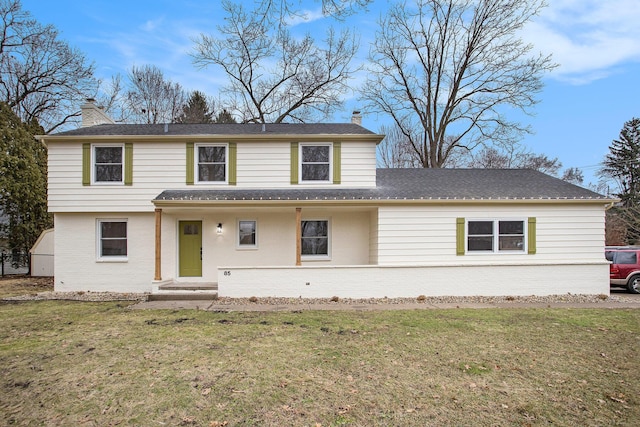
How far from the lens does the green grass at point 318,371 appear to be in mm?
3906

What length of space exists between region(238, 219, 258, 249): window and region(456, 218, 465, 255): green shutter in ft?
21.5

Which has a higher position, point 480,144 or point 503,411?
point 480,144

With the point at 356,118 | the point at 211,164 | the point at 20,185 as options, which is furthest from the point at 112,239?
the point at 356,118

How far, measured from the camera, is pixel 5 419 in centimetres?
380

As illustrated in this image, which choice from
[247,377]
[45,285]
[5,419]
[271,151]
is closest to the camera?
[5,419]

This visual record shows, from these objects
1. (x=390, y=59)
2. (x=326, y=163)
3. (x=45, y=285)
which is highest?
(x=390, y=59)

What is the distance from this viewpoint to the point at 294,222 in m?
12.9

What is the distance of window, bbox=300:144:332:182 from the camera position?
1302 cm

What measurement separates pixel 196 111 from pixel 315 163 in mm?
20194

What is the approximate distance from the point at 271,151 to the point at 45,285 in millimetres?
9788

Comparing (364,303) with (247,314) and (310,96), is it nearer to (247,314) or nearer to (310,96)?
(247,314)

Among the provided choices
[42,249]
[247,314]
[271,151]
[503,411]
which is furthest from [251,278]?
[42,249]

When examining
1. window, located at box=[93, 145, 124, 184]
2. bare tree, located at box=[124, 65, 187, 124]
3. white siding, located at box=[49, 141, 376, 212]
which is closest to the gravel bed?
white siding, located at box=[49, 141, 376, 212]

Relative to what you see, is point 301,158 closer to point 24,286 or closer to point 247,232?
point 247,232
